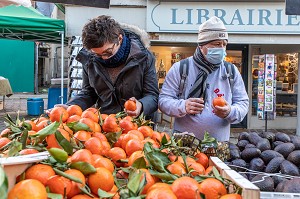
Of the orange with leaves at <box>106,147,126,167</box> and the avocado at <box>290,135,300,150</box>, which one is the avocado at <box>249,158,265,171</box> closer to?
the avocado at <box>290,135,300,150</box>

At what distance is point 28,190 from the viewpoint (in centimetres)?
130

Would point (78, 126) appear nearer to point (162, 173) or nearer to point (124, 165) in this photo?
→ point (124, 165)

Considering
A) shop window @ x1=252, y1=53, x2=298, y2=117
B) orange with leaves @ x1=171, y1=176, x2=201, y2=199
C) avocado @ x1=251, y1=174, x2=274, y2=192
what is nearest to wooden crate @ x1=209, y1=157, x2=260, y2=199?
orange with leaves @ x1=171, y1=176, x2=201, y2=199

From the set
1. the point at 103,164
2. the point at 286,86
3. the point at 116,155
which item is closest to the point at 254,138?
the point at 116,155

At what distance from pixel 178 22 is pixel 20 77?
53.3ft

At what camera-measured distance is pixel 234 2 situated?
8875mm

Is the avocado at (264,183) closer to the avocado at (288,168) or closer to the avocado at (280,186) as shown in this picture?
the avocado at (280,186)

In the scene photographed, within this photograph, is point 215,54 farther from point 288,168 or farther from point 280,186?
point 280,186

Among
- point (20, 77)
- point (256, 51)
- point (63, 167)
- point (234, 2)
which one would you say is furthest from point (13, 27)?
point (20, 77)

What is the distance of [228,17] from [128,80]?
623cm

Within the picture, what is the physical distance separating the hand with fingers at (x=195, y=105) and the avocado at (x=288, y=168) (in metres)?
0.76

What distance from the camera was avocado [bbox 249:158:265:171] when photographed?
7.80 feet

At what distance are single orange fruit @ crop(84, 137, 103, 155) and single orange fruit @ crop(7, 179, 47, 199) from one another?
23.0 inches

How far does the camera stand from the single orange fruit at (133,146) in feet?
6.67
